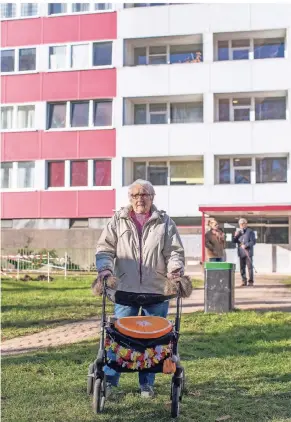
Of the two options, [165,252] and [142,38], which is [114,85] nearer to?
[142,38]

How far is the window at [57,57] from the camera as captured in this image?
29.7 m

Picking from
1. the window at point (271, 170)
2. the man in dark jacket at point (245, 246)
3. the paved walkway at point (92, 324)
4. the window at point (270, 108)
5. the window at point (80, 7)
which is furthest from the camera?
the window at point (80, 7)

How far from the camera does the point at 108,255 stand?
5418 millimetres

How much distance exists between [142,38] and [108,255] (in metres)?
24.9

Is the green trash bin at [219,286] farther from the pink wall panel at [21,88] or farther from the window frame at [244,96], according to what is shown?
the pink wall panel at [21,88]

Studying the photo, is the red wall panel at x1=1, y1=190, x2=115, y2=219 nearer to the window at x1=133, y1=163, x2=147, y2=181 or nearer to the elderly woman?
the window at x1=133, y1=163, x2=147, y2=181

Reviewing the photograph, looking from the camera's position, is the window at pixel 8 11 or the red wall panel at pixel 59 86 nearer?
the red wall panel at pixel 59 86

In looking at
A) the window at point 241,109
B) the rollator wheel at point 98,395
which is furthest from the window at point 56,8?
the rollator wheel at point 98,395

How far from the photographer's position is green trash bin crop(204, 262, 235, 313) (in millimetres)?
10883

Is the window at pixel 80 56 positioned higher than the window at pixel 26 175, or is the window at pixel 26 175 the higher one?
the window at pixel 80 56

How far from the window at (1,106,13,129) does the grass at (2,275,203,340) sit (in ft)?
46.7

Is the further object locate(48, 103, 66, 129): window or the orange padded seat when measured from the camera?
locate(48, 103, 66, 129): window

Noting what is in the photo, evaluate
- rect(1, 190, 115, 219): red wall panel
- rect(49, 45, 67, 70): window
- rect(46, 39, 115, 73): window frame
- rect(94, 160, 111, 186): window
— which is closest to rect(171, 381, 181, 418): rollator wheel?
rect(1, 190, 115, 219): red wall panel

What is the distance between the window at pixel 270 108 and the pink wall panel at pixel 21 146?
34.7 feet
